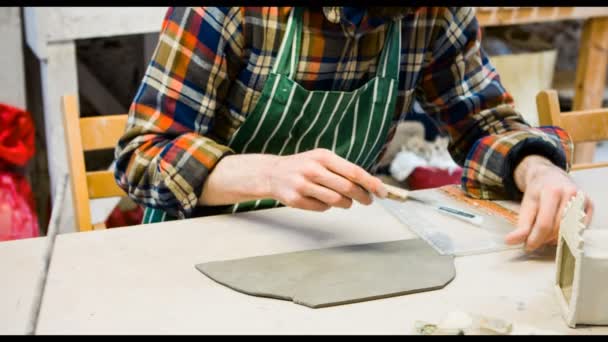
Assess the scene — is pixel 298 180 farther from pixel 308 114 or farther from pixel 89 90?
pixel 89 90

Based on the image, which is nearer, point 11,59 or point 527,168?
point 527,168

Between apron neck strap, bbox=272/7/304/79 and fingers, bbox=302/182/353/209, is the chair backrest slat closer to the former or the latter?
apron neck strap, bbox=272/7/304/79

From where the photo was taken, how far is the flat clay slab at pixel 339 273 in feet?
3.02

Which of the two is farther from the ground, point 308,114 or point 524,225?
point 308,114

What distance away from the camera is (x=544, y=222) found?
1053mm

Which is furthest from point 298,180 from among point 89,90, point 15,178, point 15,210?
point 89,90

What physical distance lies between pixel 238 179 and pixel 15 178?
1.34 m

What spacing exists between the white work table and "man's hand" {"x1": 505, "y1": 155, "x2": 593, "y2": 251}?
0.67 m

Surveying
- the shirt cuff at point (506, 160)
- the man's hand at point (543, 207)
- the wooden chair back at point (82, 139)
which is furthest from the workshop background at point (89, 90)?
the man's hand at point (543, 207)

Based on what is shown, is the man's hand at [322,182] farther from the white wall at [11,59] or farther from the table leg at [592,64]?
the table leg at [592,64]

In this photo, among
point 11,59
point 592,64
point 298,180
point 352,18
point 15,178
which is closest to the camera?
point 298,180

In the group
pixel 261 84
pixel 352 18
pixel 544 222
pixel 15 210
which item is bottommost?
pixel 15 210

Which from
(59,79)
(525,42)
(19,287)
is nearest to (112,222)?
(59,79)

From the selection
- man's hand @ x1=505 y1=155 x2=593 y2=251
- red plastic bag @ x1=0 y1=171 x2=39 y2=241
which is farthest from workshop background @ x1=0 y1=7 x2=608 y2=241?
man's hand @ x1=505 y1=155 x2=593 y2=251
